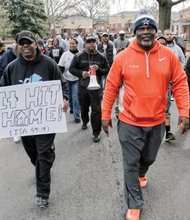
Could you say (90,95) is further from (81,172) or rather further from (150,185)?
(150,185)

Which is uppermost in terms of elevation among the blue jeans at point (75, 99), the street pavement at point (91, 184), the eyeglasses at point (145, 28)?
the eyeglasses at point (145, 28)

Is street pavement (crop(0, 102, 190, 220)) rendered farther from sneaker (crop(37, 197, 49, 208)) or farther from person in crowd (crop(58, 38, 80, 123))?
person in crowd (crop(58, 38, 80, 123))

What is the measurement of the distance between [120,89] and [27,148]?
1400 millimetres

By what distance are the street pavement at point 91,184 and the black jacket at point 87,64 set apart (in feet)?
3.95

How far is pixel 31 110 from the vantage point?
142 inches

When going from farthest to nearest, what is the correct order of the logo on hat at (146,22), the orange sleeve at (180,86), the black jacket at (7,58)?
the black jacket at (7,58), the orange sleeve at (180,86), the logo on hat at (146,22)

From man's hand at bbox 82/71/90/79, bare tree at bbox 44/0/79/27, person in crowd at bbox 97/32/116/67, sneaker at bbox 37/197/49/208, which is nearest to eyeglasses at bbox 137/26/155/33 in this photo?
sneaker at bbox 37/197/49/208

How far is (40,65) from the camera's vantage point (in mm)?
3496

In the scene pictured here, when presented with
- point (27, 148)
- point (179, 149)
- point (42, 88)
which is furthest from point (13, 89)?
point (179, 149)

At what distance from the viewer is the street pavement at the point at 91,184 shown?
3.40m

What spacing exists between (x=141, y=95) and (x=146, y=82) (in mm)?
131

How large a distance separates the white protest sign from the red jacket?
31.5 inches

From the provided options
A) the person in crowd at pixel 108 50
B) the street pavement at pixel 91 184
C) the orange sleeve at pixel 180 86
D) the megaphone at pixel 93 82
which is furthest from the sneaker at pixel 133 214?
the person in crowd at pixel 108 50

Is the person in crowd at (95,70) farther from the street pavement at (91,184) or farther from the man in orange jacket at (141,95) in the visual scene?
the man in orange jacket at (141,95)
